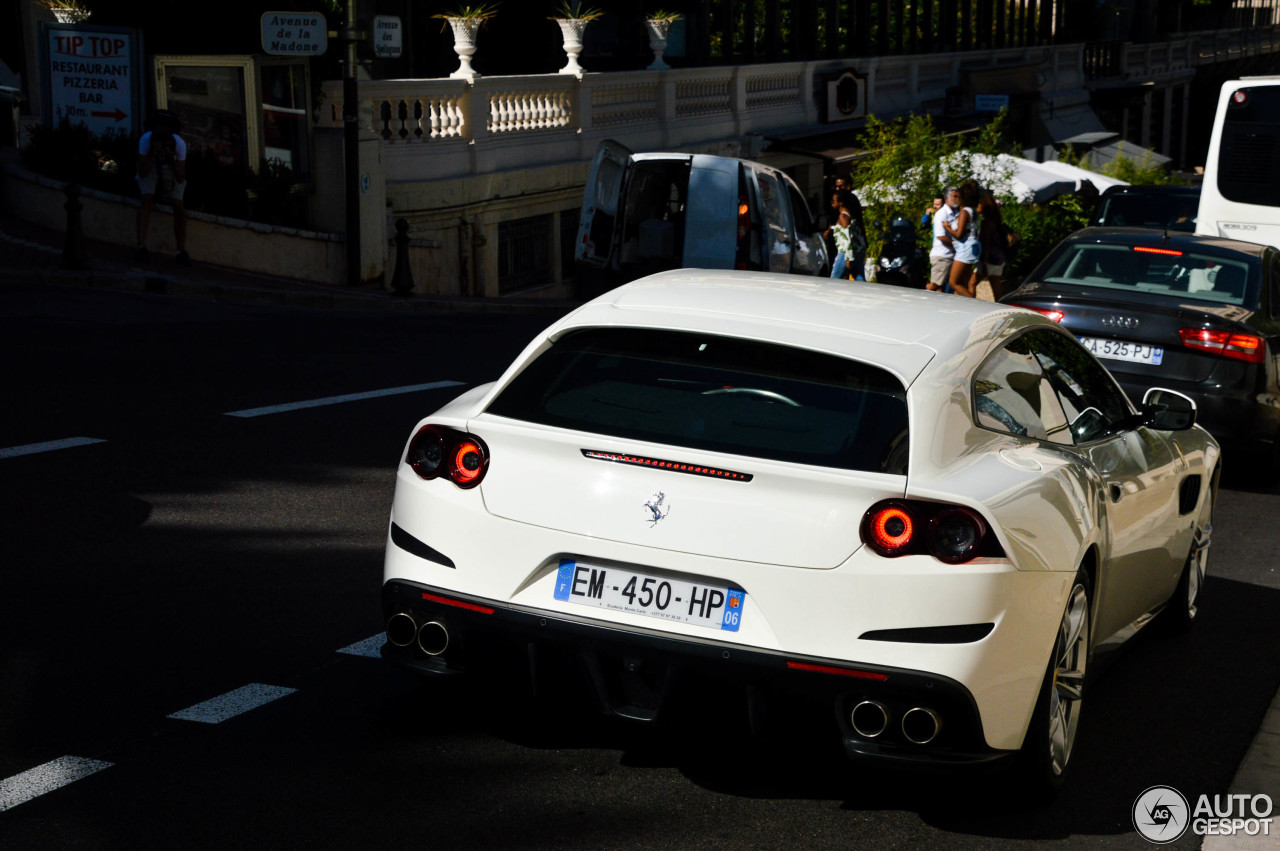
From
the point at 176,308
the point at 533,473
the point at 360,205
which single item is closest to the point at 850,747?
the point at 533,473

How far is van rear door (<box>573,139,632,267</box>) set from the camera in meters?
17.8

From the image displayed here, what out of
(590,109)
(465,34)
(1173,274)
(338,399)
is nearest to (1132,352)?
(1173,274)

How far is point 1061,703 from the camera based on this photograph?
4.95 m

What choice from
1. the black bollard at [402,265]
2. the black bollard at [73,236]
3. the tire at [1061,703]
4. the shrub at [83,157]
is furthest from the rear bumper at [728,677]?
the shrub at [83,157]

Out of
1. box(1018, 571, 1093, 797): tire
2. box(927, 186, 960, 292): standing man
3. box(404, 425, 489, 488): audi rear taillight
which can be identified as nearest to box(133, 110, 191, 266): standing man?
box(927, 186, 960, 292): standing man

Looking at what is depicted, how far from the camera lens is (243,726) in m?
5.12

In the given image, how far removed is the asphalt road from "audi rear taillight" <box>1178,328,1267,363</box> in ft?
3.84

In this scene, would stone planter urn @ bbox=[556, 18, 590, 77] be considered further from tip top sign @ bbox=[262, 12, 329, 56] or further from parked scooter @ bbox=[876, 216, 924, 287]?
parked scooter @ bbox=[876, 216, 924, 287]

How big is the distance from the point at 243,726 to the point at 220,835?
0.86 m

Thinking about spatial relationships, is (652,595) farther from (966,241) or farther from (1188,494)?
(966,241)

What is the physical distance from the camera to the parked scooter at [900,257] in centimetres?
2072

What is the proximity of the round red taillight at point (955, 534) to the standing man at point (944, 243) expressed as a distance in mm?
14404

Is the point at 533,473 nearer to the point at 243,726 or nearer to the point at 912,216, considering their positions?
the point at 243,726

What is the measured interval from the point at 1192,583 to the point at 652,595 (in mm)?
3395
